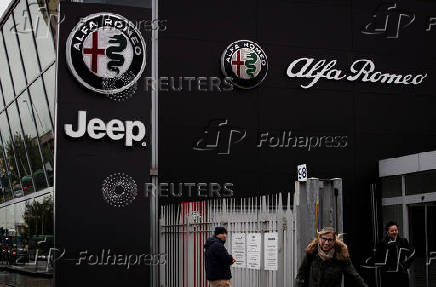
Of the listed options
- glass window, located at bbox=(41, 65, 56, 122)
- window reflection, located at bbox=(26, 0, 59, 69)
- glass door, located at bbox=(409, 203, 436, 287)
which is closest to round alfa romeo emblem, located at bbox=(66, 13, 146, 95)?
window reflection, located at bbox=(26, 0, 59, 69)

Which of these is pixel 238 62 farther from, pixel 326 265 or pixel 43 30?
pixel 326 265

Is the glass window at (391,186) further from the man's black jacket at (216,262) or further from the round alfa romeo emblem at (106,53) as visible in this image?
the man's black jacket at (216,262)

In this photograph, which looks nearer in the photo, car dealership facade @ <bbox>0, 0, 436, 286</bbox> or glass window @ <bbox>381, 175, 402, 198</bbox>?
car dealership facade @ <bbox>0, 0, 436, 286</bbox>

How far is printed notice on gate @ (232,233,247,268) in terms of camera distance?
14.5 metres

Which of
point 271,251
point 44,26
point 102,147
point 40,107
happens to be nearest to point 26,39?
point 44,26

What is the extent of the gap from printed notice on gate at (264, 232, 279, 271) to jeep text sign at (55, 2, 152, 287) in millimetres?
4486

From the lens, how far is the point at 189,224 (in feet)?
58.1

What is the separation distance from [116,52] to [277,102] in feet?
19.7

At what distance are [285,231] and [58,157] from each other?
5935 mm

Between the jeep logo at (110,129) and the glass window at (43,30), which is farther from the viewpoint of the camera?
the glass window at (43,30)

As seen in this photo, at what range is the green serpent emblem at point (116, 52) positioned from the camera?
1669 cm

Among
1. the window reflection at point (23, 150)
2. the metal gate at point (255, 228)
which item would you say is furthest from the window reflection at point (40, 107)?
the metal gate at point (255, 228)

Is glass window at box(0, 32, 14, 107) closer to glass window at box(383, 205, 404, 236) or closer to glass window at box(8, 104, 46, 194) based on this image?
glass window at box(8, 104, 46, 194)

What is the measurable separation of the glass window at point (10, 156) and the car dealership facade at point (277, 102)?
16cm
